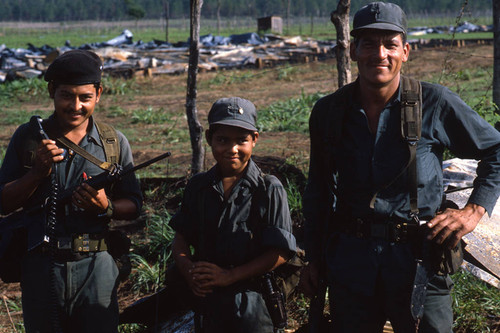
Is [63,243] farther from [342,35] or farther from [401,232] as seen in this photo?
[342,35]

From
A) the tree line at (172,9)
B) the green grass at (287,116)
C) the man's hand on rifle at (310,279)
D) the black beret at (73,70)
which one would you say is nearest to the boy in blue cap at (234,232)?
the man's hand on rifle at (310,279)

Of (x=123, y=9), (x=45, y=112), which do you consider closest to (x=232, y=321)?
(x=45, y=112)

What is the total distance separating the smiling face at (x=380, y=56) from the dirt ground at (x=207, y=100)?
2.93 m

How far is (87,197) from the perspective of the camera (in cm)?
266

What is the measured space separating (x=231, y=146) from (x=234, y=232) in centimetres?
40

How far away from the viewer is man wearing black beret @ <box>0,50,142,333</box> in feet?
8.80

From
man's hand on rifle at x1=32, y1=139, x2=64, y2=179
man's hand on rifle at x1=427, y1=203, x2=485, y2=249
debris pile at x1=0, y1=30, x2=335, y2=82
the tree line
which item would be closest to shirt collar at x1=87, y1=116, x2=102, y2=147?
man's hand on rifle at x1=32, y1=139, x2=64, y2=179

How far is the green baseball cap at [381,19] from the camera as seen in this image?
249 centimetres

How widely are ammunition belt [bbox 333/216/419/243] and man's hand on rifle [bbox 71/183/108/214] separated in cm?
115

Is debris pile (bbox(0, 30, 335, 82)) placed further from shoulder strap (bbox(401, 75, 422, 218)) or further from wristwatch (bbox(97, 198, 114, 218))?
shoulder strap (bbox(401, 75, 422, 218))

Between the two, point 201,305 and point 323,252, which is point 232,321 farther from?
point 323,252

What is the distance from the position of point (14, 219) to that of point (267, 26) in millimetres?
37858

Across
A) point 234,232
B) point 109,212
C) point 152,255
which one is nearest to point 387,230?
point 234,232

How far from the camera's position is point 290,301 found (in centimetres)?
416
